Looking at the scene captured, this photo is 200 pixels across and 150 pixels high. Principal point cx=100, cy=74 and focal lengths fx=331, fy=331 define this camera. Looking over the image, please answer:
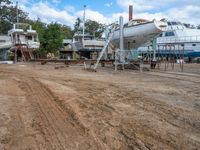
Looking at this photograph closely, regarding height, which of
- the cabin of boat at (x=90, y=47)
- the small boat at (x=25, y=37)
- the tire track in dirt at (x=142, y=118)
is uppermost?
the small boat at (x=25, y=37)

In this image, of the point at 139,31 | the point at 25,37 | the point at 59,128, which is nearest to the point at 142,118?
the point at 59,128

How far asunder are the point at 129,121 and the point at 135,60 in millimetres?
16241

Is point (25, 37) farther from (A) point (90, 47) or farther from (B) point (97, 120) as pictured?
(B) point (97, 120)

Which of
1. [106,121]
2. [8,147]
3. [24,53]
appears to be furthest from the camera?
[24,53]

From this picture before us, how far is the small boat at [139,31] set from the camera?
20.3 metres

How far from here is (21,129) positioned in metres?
5.50

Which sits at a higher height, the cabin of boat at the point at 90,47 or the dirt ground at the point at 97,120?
the cabin of boat at the point at 90,47

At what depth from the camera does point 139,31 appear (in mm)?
21469

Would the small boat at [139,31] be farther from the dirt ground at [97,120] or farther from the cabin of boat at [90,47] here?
the cabin of boat at [90,47]

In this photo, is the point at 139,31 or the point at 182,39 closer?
the point at 139,31

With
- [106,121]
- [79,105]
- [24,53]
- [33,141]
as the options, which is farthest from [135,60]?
[33,141]

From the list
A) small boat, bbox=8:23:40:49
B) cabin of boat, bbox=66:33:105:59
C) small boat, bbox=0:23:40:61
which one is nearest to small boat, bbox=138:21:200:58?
cabin of boat, bbox=66:33:105:59

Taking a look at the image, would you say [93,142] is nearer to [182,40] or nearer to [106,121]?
[106,121]

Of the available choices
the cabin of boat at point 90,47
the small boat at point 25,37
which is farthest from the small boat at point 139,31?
the cabin of boat at point 90,47
